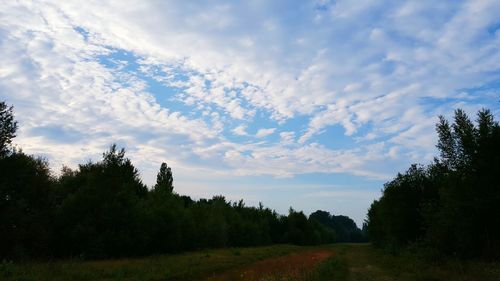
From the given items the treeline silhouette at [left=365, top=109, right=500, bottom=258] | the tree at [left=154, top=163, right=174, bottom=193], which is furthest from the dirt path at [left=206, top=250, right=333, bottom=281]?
the tree at [left=154, top=163, right=174, bottom=193]

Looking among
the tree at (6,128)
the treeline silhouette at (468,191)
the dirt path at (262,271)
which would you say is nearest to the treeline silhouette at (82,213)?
the tree at (6,128)

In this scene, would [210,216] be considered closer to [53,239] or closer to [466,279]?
[53,239]

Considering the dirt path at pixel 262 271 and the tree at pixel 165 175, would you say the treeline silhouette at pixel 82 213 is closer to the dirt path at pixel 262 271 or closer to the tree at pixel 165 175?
the dirt path at pixel 262 271

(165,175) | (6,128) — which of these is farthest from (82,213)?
(165,175)

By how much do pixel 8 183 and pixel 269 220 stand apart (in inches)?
3746

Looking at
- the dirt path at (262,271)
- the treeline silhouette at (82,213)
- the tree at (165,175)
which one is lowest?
the dirt path at (262,271)

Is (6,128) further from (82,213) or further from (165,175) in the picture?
(165,175)

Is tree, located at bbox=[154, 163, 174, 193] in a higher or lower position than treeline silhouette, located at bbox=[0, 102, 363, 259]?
higher

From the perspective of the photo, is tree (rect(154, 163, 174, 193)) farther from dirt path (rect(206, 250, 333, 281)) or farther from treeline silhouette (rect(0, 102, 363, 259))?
dirt path (rect(206, 250, 333, 281))

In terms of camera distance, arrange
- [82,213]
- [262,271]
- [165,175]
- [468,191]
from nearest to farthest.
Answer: [262,271]
[468,191]
[82,213]
[165,175]

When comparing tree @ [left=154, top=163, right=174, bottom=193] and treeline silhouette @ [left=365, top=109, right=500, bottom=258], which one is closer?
treeline silhouette @ [left=365, top=109, right=500, bottom=258]

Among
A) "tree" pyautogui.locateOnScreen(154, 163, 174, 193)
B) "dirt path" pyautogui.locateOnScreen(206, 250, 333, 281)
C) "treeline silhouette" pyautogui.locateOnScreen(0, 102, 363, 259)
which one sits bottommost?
"dirt path" pyautogui.locateOnScreen(206, 250, 333, 281)

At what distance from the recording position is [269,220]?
121750 mm

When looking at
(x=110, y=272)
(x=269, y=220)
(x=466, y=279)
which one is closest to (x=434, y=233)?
(x=466, y=279)
